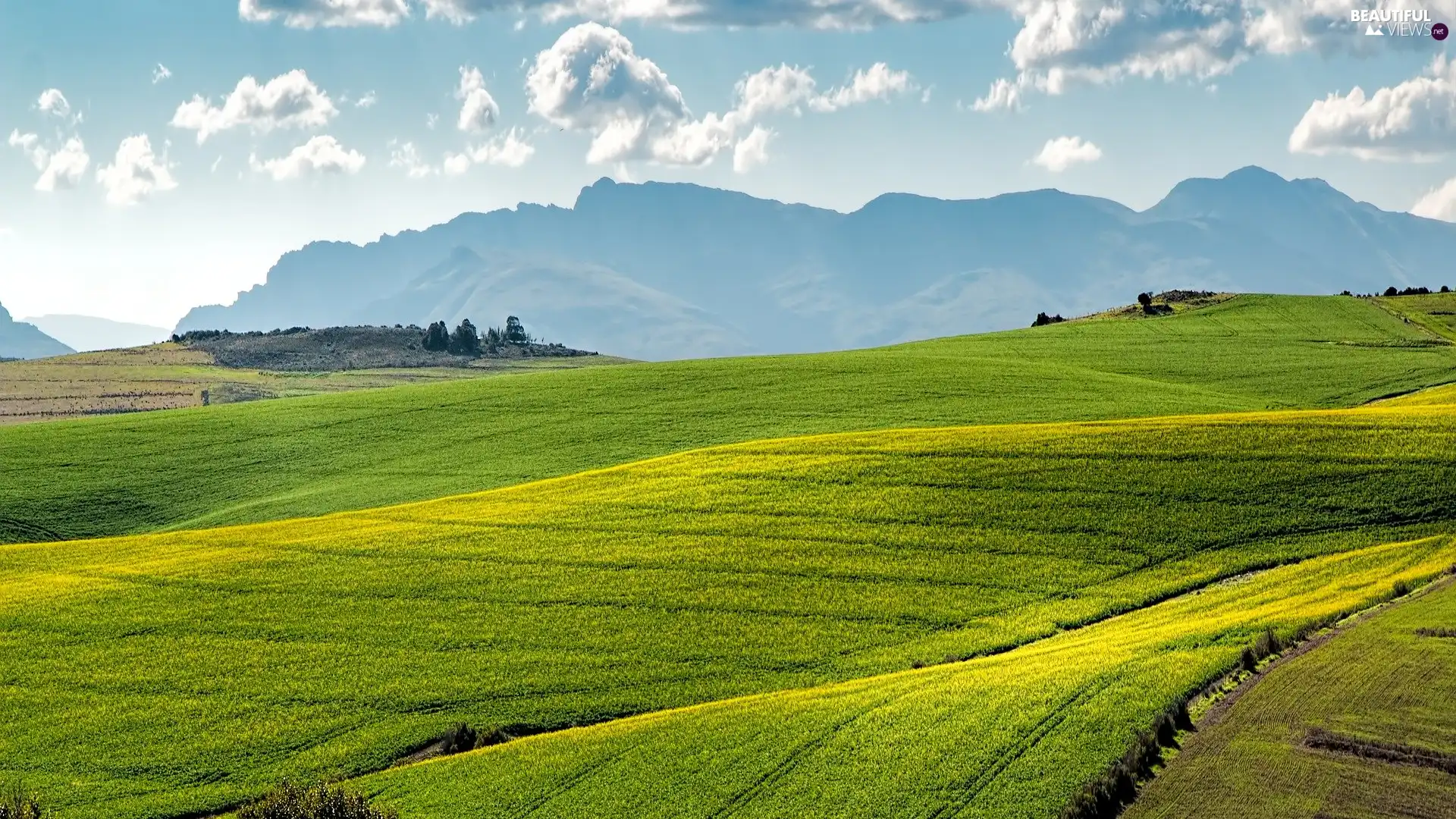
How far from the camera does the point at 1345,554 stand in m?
31.0

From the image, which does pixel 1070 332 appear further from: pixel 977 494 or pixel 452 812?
pixel 452 812

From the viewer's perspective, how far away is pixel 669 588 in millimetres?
31812

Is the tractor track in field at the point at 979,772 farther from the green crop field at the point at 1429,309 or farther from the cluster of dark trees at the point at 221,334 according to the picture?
the cluster of dark trees at the point at 221,334

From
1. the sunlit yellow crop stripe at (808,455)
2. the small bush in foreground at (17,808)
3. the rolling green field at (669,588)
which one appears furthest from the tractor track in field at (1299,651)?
the small bush in foreground at (17,808)

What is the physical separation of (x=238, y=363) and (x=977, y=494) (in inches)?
5247

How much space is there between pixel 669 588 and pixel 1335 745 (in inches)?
685

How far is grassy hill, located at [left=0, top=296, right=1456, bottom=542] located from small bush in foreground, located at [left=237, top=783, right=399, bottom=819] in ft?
98.0

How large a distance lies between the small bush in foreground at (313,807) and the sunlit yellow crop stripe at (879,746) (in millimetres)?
1870

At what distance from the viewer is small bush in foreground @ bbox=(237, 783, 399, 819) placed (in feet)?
61.2

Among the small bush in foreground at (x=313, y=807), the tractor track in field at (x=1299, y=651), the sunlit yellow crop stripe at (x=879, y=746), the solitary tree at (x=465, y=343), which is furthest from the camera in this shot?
the solitary tree at (x=465, y=343)

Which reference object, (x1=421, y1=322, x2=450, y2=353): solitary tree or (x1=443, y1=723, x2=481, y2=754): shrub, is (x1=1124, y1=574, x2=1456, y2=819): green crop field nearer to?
(x1=443, y1=723, x2=481, y2=754): shrub

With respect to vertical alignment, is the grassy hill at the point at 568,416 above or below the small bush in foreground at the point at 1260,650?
above

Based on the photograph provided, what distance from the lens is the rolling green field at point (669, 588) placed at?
2436 cm

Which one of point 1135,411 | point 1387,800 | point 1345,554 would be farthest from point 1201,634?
point 1135,411
